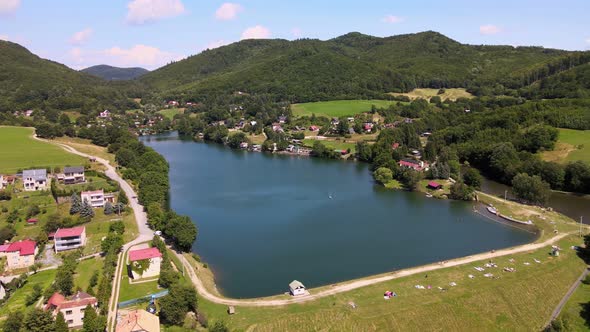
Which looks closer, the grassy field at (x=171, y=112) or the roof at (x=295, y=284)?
the roof at (x=295, y=284)

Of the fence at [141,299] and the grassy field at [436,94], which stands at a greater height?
the grassy field at [436,94]

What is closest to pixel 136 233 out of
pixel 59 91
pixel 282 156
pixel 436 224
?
pixel 436 224

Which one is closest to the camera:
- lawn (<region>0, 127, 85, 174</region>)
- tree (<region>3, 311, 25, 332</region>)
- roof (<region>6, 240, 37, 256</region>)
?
tree (<region>3, 311, 25, 332</region>)

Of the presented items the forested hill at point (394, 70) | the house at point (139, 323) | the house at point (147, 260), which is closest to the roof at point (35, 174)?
the house at point (147, 260)

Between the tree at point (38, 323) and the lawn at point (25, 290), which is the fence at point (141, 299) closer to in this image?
the tree at point (38, 323)

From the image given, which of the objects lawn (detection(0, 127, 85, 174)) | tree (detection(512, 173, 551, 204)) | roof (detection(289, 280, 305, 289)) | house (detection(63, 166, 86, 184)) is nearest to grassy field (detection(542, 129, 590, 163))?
tree (detection(512, 173, 551, 204))

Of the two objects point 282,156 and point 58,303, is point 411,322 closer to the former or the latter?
point 58,303

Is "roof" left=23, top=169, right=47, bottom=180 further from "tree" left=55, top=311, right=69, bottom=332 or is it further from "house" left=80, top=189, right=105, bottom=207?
"tree" left=55, top=311, right=69, bottom=332
